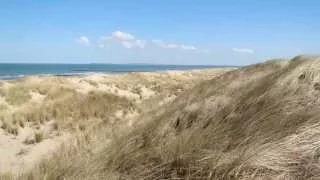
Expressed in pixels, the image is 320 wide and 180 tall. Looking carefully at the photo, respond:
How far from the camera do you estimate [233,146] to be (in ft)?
19.4

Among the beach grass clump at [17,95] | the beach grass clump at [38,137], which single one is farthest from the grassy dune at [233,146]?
the beach grass clump at [17,95]

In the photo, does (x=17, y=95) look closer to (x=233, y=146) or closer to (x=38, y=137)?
(x=38, y=137)

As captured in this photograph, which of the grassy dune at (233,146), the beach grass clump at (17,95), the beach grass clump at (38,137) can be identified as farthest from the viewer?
the beach grass clump at (17,95)

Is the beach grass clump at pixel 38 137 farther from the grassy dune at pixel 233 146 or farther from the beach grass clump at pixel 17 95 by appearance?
the beach grass clump at pixel 17 95

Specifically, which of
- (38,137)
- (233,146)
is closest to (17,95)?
(38,137)

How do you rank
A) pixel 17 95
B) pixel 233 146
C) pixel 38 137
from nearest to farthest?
pixel 233 146
pixel 38 137
pixel 17 95

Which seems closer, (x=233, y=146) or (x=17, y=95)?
(x=233, y=146)

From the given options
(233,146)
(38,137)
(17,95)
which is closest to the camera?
(233,146)

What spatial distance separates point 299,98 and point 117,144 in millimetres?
2596

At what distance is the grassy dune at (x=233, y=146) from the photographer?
5020mm

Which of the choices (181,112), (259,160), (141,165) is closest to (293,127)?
(259,160)

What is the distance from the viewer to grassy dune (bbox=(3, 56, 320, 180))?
5020mm

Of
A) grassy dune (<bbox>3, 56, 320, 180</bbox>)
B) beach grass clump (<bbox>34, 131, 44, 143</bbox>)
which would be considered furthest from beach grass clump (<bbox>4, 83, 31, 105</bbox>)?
grassy dune (<bbox>3, 56, 320, 180</bbox>)

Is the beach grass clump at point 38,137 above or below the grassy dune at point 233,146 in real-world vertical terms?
below
